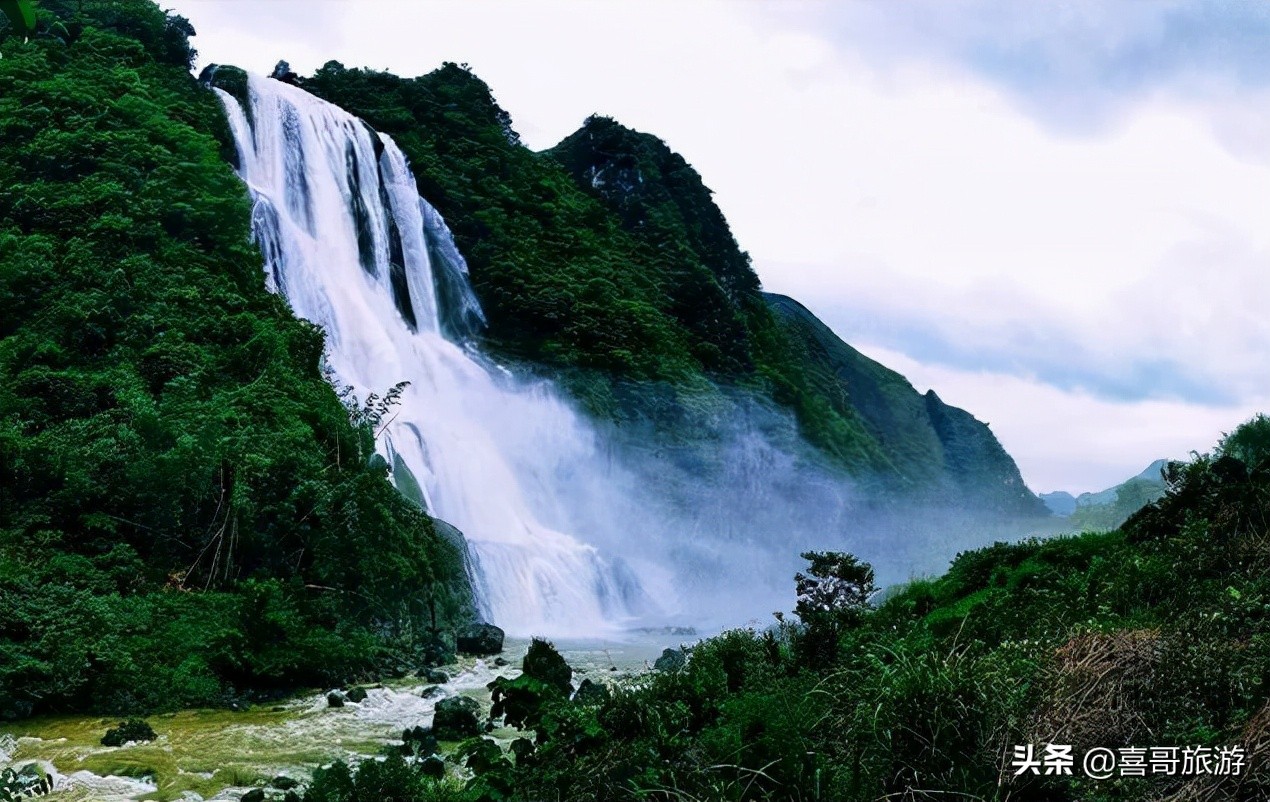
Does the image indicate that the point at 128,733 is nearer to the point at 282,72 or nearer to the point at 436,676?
the point at 436,676

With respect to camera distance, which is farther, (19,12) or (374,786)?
(374,786)

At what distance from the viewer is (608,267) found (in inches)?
1582

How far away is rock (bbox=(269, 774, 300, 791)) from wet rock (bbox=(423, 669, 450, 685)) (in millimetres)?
4820

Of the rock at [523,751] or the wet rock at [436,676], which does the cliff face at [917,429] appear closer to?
the wet rock at [436,676]

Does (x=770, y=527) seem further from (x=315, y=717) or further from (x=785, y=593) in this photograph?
(x=315, y=717)

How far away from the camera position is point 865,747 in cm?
584

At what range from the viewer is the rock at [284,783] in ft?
28.9

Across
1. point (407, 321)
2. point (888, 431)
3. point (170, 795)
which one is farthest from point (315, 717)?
point (888, 431)

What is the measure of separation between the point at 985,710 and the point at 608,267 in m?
35.0

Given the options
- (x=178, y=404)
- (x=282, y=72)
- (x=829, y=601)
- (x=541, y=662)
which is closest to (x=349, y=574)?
(x=178, y=404)

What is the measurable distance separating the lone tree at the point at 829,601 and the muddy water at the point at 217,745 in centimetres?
217

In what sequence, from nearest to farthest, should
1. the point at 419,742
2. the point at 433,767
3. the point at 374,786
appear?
1. the point at 374,786
2. the point at 433,767
3. the point at 419,742

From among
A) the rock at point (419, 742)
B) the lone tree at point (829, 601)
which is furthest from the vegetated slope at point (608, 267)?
the lone tree at point (829, 601)

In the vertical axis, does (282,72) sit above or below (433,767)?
above
